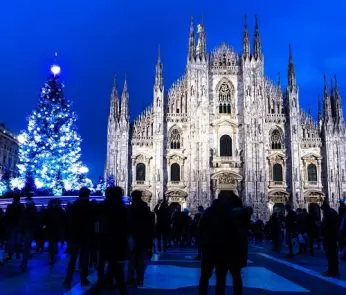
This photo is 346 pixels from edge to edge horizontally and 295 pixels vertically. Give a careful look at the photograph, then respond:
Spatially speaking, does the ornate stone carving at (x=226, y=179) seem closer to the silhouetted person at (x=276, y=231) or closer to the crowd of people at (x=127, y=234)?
the silhouetted person at (x=276, y=231)

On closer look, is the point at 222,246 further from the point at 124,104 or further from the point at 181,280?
the point at 124,104

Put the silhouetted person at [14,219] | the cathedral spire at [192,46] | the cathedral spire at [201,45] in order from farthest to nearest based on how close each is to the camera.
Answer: the cathedral spire at [201,45] < the cathedral spire at [192,46] < the silhouetted person at [14,219]

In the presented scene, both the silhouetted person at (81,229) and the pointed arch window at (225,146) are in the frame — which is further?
the pointed arch window at (225,146)

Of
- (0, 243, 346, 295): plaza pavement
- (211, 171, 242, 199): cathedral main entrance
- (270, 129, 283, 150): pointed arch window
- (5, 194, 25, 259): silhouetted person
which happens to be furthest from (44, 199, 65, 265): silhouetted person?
(270, 129, 283, 150): pointed arch window

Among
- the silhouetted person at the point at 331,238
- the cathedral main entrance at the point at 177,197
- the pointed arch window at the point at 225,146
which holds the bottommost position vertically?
the silhouetted person at the point at 331,238

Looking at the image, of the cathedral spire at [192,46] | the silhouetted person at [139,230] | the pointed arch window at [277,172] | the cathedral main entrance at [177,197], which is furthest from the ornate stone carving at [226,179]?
the silhouetted person at [139,230]

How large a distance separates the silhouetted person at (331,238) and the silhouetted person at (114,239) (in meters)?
6.22

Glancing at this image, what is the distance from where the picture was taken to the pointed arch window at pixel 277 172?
43.6m

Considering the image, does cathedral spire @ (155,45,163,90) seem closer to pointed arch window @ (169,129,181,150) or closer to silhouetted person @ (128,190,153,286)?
pointed arch window @ (169,129,181,150)

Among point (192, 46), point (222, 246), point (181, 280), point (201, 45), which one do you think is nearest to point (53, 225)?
point (181, 280)

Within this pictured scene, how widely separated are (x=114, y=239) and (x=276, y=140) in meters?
38.9

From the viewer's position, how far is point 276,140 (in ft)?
144

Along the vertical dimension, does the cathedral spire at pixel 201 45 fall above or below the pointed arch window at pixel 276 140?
above

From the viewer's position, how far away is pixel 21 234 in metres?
12.2
